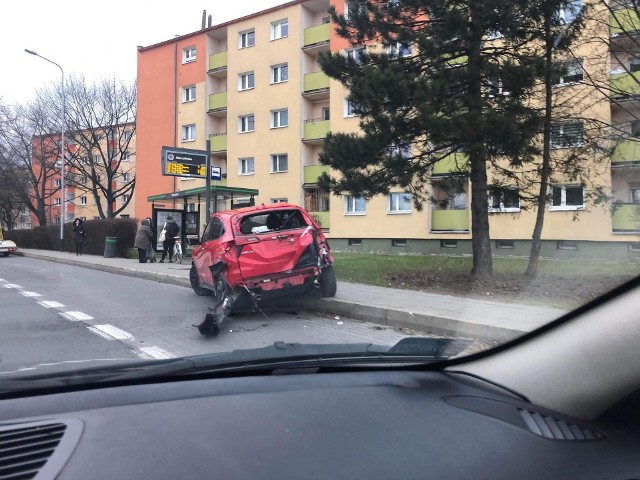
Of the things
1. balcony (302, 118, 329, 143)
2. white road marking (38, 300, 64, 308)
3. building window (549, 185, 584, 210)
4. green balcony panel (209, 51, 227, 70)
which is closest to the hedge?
balcony (302, 118, 329, 143)

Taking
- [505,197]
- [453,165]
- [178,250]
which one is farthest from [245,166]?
[505,197]

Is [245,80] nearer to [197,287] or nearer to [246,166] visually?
[246,166]

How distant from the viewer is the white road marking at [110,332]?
717 centimetres

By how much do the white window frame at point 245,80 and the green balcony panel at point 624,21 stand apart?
80.9ft

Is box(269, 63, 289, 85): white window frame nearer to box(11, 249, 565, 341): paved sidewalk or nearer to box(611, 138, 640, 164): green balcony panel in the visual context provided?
box(11, 249, 565, 341): paved sidewalk

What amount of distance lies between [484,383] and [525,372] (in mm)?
195

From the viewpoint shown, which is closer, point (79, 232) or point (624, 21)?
point (624, 21)

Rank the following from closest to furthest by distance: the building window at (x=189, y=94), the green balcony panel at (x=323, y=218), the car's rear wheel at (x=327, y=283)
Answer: the car's rear wheel at (x=327, y=283), the green balcony panel at (x=323, y=218), the building window at (x=189, y=94)

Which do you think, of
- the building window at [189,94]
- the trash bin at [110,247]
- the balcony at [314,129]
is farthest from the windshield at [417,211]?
the building window at [189,94]

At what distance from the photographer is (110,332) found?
7.48 m

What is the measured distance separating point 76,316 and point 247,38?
29.1 meters

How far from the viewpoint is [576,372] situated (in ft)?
7.22

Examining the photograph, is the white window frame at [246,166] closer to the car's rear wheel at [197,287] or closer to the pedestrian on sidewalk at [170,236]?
the pedestrian on sidewalk at [170,236]

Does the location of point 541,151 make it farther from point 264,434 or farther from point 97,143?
point 97,143
